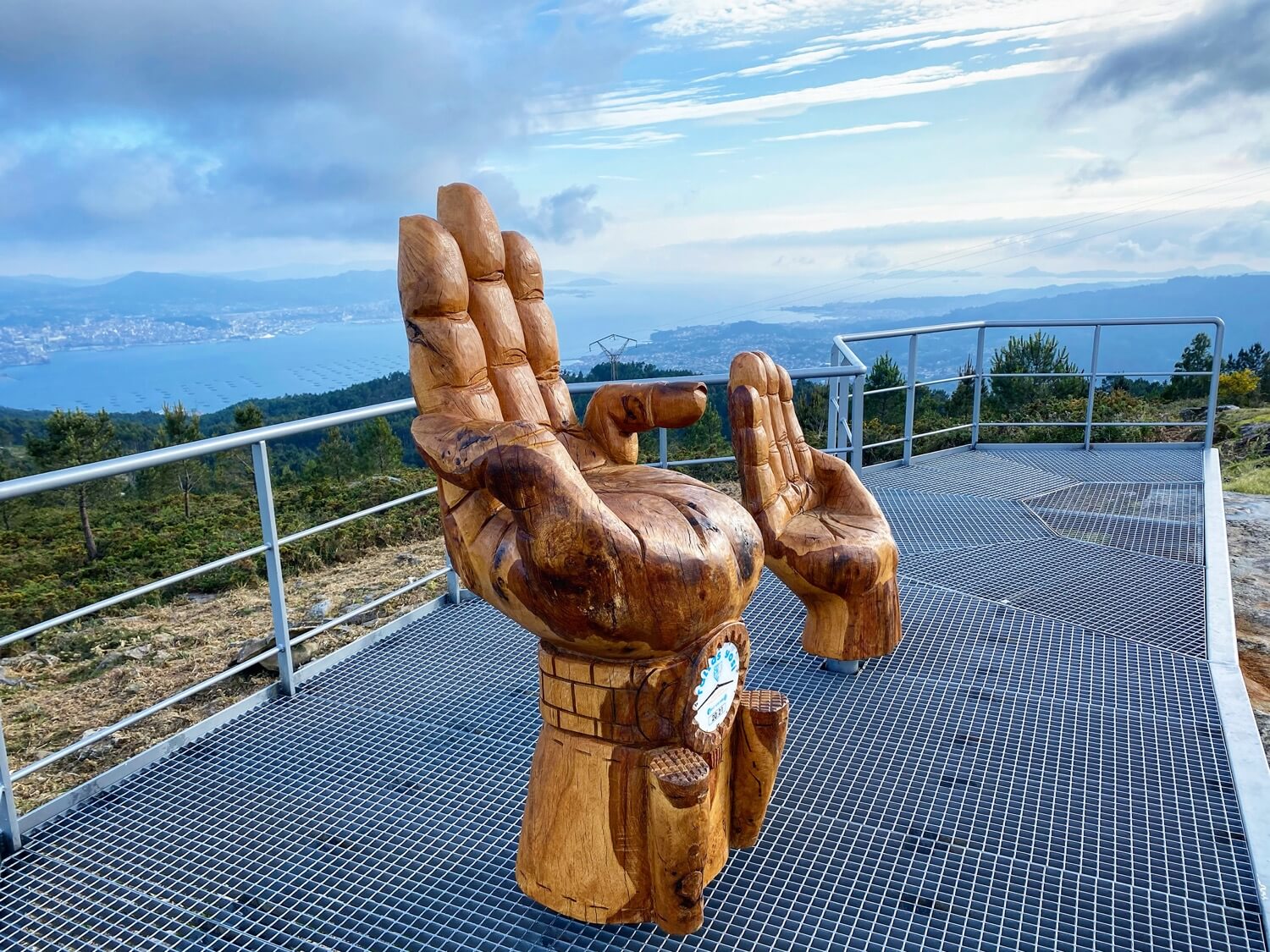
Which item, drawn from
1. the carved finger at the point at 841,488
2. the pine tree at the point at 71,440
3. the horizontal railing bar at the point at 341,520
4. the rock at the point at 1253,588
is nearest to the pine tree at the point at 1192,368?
the rock at the point at 1253,588

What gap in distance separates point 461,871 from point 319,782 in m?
0.62

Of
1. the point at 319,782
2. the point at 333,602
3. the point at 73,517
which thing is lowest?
the point at 73,517

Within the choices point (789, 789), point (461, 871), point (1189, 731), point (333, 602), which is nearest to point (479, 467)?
point (461, 871)

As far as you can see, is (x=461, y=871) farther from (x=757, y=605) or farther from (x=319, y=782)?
(x=757, y=605)

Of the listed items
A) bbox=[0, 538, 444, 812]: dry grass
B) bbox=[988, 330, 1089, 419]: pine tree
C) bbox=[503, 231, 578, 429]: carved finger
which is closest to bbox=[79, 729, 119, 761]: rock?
bbox=[0, 538, 444, 812]: dry grass

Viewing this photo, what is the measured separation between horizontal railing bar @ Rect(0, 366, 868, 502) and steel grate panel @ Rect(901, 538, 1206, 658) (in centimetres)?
153

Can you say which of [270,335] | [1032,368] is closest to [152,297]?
[270,335]

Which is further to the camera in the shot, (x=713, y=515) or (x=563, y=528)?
(x=713, y=515)

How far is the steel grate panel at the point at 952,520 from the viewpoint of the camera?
179 inches

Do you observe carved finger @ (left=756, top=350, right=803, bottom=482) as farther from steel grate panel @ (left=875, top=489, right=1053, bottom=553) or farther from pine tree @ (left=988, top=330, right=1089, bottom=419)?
pine tree @ (left=988, top=330, right=1089, bottom=419)

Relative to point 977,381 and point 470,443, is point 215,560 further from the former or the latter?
point 977,381

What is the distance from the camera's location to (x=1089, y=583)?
390 centimetres

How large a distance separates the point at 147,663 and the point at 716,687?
3.56 meters

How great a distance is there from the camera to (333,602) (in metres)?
4.85
